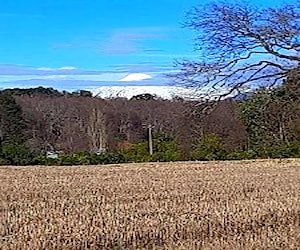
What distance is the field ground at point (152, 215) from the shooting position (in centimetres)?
946

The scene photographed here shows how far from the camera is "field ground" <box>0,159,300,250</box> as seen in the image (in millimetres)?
9461

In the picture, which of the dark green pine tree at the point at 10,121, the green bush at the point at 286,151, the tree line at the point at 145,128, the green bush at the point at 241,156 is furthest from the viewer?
the dark green pine tree at the point at 10,121

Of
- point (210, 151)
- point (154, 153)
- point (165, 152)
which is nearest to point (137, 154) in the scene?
point (154, 153)

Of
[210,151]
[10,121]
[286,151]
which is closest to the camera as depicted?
[286,151]

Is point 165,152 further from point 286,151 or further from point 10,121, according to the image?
point 10,121

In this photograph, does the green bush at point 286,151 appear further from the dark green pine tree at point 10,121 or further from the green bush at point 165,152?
the dark green pine tree at point 10,121

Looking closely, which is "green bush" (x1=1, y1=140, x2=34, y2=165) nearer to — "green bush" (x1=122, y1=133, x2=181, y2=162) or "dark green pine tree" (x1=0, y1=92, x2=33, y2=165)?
"green bush" (x1=122, y1=133, x2=181, y2=162)

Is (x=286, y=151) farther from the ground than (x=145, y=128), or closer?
closer

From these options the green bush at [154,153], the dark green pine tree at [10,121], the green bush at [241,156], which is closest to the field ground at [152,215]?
the green bush at [241,156]

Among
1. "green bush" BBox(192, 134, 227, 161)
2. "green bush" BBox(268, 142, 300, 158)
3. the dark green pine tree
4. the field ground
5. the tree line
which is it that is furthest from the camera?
the dark green pine tree

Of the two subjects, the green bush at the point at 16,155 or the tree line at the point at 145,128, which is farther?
the green bush at the point at 16,155

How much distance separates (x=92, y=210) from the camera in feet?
41.6

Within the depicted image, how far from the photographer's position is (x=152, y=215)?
39.0 feet

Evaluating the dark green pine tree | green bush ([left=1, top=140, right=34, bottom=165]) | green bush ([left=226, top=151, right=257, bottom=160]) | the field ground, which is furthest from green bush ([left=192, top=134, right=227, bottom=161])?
the dark green pine tree
